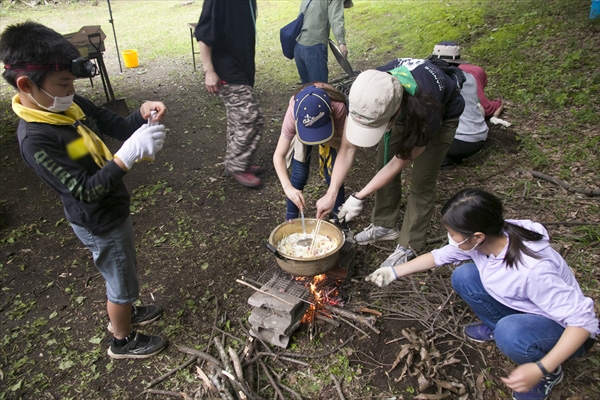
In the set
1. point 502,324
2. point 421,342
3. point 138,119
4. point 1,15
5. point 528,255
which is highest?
point 138,119

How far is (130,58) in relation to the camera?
9594 mm

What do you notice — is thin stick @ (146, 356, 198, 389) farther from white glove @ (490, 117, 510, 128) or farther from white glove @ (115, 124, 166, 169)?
white glove @ (490, 117, 510, 128)

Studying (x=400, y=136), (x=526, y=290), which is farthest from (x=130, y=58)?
(x=526, y=290)

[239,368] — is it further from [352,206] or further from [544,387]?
[544,387]

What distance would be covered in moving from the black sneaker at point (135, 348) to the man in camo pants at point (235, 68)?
2.41 metres

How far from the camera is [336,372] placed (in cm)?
266

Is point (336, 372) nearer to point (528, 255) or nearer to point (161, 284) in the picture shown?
point (528, 255)

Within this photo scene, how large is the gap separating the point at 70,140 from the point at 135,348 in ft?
5.29

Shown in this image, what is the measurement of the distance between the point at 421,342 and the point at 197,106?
6211 mm

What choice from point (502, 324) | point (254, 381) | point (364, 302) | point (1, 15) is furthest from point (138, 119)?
point (1, 15)

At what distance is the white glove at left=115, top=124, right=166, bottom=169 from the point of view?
2.01 m

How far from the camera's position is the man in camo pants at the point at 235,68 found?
161 inches

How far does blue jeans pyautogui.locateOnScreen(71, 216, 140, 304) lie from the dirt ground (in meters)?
0.67

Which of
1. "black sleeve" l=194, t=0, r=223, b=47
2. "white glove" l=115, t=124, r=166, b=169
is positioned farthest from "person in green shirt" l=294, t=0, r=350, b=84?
"white glove" l=115, t=124, r=166, b=169
